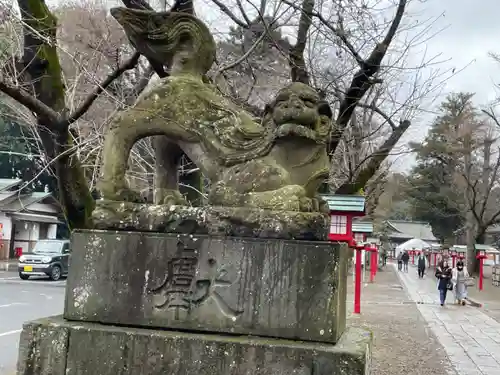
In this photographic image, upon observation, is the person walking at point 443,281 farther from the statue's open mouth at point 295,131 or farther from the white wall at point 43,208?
the white wall at point 43,208

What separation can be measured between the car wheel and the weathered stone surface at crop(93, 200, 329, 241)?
20.3m

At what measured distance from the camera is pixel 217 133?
12.8ft

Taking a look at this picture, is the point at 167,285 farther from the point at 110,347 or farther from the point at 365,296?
the point at 365,296

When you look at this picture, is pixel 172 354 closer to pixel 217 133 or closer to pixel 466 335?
pixel 217 133

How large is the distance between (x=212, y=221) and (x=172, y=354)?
2.79 ft

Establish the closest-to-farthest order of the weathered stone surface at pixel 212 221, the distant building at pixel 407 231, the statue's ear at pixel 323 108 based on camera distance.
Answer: the weathered stone surface at pixel 212 221 → the statue's ear at pixel 323 108 → the distant building at pixel 407 231

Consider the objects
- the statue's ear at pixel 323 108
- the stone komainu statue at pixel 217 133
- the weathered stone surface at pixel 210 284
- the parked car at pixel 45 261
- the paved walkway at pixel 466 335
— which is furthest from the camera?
the parked car at pixel 45 261

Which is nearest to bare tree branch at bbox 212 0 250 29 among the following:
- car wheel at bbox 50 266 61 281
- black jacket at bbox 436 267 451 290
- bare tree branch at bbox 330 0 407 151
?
bare tree branch at bbox 330 0 407 151

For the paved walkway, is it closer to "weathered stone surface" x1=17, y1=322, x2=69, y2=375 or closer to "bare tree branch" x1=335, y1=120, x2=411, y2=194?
"bare tree branch" x1=335, y1=120, x2=411, y2=194

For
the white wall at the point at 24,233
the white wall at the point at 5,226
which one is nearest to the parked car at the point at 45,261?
the white wall at the point at 5,226

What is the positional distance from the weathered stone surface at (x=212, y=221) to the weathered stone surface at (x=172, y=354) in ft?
2.12

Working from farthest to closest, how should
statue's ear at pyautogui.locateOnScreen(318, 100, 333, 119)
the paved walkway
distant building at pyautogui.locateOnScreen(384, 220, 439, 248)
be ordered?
distant building at pyautogui.locateOnScreen(384, 220, 439, 248) < the paved walkway < statue's ear at pyautogui.locateOnScreen(318, 100, 333, 119)

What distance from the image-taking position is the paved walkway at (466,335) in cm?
968

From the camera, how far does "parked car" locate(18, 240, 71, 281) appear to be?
72.7 ft
